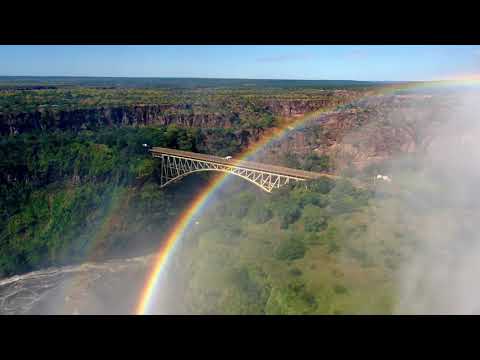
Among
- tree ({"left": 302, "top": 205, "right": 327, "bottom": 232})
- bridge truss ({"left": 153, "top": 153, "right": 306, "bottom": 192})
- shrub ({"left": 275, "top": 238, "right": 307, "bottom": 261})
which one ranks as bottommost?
bridge truss ({"left": 153, "top": 153, "right": 306, "bottom": 192})

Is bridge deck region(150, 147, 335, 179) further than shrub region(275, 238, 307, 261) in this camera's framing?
Yes

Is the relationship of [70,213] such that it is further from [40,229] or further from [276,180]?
[276,180]

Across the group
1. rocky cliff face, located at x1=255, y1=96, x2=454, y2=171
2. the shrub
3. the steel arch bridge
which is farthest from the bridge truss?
the shrub

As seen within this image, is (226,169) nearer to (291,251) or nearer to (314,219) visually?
(314,219)

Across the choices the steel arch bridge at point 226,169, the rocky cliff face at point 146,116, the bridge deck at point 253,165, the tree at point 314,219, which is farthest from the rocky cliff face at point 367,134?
the rocky cliff face at point 146,116

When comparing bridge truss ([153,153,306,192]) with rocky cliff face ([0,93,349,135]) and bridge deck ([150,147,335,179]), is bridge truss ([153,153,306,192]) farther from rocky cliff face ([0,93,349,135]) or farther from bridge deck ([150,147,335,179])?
rocky cliff face ([0,93,349,135])

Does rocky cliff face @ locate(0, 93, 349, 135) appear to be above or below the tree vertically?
above

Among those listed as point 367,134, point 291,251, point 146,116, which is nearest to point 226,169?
point 367,134

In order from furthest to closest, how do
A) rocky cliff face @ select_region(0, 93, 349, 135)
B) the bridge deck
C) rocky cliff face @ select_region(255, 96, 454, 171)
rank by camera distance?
rocky cliff face @ select_region(0, 93, 349, 135) < rocky cliff face @ select_region(255, 96, 454, 171) < the bridge deck

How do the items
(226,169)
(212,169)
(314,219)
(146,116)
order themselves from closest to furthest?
1. (314,219)
2. (226,169)
3. (212,169)
4. (146,116)
